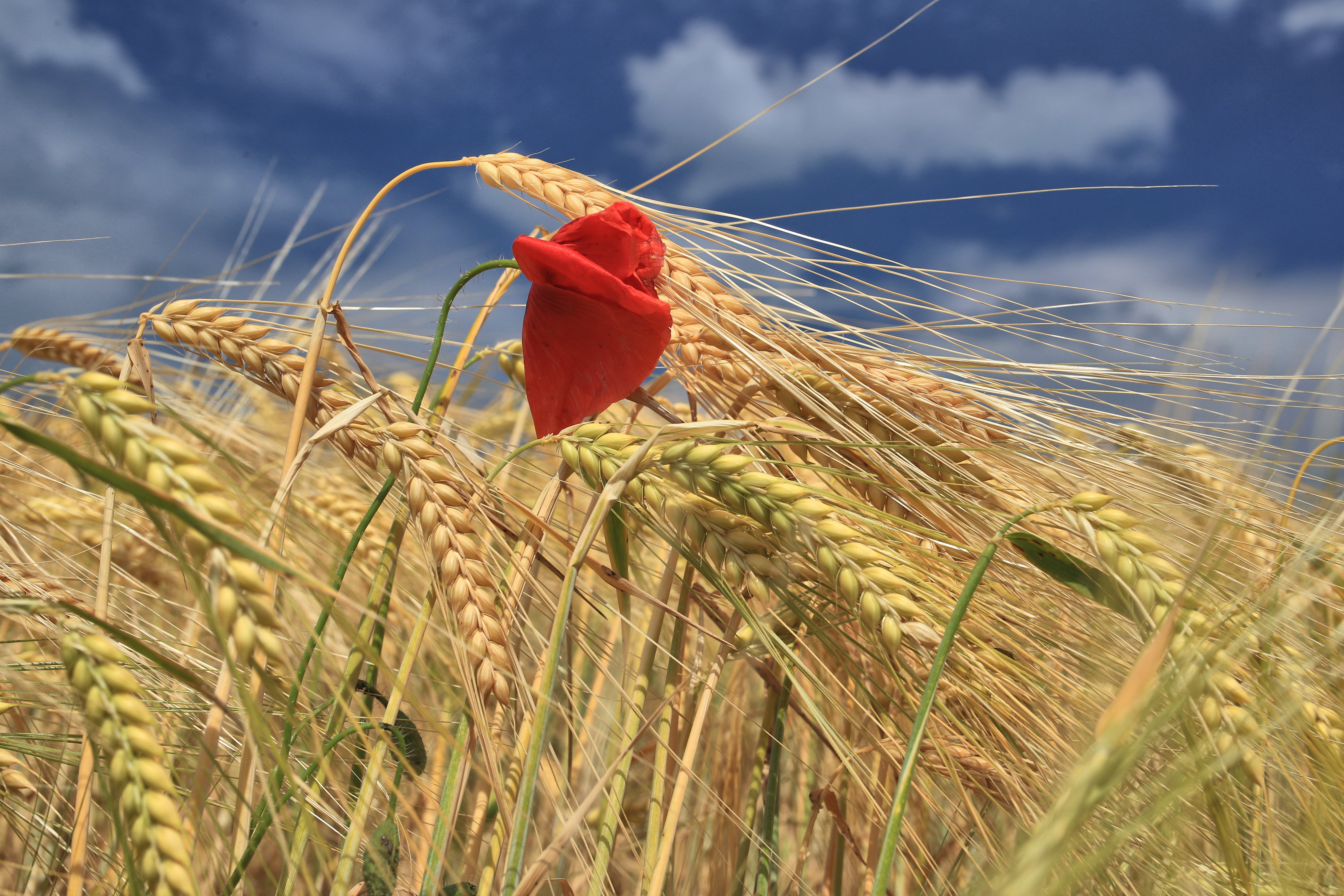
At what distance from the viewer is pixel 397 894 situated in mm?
710

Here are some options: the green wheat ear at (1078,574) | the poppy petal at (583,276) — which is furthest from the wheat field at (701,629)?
the poppy petal at (583,276)

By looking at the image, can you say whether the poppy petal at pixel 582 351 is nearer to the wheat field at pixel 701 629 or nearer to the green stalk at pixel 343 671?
the wheat field at pixel 701 629

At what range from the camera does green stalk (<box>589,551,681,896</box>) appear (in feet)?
2.00

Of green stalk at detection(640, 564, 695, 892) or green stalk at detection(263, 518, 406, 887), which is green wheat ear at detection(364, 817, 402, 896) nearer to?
green stalk at detection(263, 518, 406, 887)

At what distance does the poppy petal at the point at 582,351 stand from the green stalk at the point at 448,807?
0.32 m

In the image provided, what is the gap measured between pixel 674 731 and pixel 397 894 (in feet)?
1.04

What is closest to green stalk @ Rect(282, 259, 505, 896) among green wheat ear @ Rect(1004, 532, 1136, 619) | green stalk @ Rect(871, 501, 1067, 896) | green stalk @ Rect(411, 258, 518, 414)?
green stalk @ Rect(411, 258, 518, 414)

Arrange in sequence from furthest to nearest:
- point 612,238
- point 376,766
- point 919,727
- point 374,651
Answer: point 612,238 → point 374,651 → point 376,766 → point 919,727

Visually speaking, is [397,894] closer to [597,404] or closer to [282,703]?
[282,703]

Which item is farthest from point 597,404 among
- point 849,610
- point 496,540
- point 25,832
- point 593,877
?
point 25,832

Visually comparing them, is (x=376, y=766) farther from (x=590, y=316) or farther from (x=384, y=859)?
(x=590, y=316)

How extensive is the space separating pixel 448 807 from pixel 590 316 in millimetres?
486

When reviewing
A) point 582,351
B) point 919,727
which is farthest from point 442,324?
point 919,727

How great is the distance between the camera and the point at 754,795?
0.82 metres
